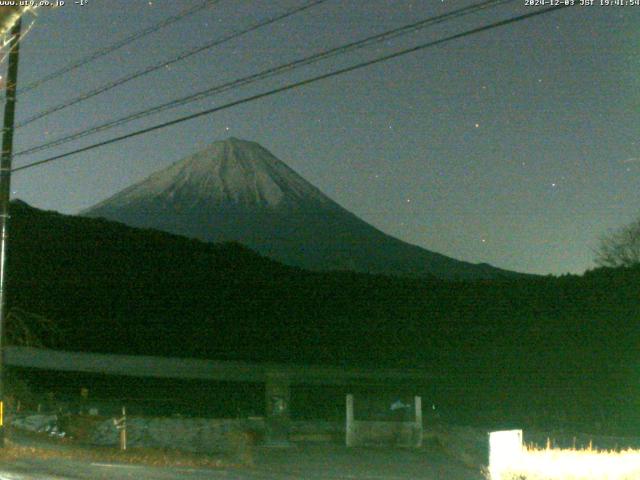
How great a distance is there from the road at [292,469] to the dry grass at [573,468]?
107 centimetres

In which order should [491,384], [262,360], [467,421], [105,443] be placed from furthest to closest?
[262,360], [491,384], [467,421], [105,443]

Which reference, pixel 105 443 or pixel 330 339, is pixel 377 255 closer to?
pixel 330 339

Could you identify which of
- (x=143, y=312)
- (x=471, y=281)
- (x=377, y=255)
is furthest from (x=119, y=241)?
(x=377, y=255)

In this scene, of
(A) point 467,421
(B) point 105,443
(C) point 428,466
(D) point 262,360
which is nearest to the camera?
(C) point 428,466

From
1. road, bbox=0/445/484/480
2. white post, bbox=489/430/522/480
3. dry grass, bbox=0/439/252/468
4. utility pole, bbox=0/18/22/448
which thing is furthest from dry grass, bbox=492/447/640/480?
utility pole, bbox=0/18/22/448

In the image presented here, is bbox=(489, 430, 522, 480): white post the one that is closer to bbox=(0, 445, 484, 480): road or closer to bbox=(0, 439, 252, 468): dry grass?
bbox=(0, 445, 484, 480): road

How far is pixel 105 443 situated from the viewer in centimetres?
2142

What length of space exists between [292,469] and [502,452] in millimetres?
4144

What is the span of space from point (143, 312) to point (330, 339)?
46.7 feet

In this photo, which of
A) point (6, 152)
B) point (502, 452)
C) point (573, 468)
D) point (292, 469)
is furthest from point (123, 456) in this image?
point (573, 468)

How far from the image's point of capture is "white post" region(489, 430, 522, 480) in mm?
13555

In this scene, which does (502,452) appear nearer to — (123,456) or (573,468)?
(573,468)

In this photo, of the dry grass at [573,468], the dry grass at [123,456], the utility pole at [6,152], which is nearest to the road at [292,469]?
the dry grass at [123,456]

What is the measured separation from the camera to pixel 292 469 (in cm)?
1617
